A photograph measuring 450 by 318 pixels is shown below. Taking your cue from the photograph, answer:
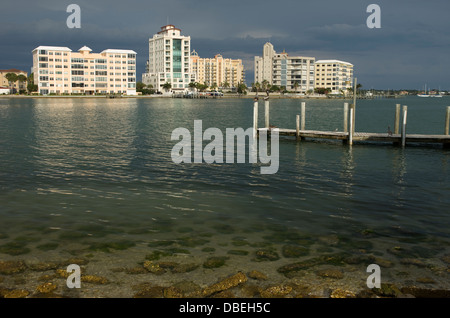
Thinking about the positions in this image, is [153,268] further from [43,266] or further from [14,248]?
[14,248]

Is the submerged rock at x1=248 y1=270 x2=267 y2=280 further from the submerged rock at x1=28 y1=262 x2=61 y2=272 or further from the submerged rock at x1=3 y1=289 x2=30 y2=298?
the submerged rock at x1=3 y1=289 x2=30 y2=298

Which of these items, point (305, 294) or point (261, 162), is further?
point (261, 162)

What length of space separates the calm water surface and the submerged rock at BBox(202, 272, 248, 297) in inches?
11.3

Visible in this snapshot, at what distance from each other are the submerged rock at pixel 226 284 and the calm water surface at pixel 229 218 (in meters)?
0.29

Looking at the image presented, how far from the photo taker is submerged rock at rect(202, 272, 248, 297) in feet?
30.0

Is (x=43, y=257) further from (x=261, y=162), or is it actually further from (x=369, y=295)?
(x=261, y=162)

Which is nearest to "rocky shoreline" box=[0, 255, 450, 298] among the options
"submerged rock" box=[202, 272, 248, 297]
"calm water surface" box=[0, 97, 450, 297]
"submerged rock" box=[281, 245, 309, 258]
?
"submerged rock" box=[202, 272, 248, 297]

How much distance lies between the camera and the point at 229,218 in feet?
47.7

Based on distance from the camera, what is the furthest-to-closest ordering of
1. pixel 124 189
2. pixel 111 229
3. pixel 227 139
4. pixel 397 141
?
1. pixel 227 139
2. pixel 397 141
3. pixel 124 189
4. pixel 111 229

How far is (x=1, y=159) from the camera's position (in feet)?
88.5

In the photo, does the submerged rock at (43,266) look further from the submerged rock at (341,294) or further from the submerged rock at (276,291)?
the submerged rock at (341,294)

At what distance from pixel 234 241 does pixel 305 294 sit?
3.55m
